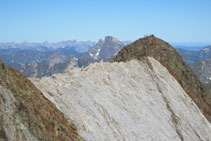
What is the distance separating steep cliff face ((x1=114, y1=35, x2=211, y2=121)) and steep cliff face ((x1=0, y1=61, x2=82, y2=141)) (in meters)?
23.8

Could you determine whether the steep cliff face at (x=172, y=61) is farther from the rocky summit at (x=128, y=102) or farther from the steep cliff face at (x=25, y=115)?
the steep cliff face at (x=25, y=115)

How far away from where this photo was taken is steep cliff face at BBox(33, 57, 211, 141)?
68.5 ft

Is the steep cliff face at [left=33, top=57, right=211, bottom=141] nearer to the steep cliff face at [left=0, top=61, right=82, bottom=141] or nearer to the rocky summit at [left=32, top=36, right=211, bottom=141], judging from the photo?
the rocky summit at [left=32, top=36, right=211, bottom=141]

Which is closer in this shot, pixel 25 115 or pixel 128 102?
pixel 25 115

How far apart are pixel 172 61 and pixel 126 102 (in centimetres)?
2156

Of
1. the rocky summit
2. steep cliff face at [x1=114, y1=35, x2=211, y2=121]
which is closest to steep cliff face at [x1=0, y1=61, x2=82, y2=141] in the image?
the rocky summit

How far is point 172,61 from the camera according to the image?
44.3 metres

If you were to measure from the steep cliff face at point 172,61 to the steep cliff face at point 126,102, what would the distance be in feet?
15.6

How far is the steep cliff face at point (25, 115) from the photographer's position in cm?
1366

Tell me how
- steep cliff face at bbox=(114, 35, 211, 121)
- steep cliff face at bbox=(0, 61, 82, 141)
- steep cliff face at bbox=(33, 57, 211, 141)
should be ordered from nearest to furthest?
steep cliff face at bbox=(0, 61, 82, 141)
steep cliff face at bbox=(33, 57, 211, 141)
steep cliff face at bbox=(114, 35, 211, 121)

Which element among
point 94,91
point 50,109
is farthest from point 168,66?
point 50,109

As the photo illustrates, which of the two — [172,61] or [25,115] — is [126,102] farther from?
[172,61]

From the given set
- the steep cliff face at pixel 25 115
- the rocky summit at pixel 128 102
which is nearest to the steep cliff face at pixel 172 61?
the rocky summit at pixel 128 102

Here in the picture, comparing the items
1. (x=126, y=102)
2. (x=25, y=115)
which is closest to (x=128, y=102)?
(x=126, y=102)
